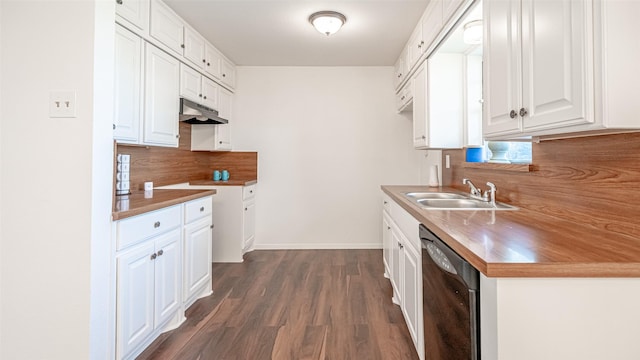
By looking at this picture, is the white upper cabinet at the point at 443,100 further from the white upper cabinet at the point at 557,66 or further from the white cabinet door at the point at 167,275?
the white cabinet door at the point at 167,275

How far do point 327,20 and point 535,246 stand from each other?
2.35 m

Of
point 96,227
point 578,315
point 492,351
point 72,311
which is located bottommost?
point 72,311

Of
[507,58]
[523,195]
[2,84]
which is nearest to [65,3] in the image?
[2,84]

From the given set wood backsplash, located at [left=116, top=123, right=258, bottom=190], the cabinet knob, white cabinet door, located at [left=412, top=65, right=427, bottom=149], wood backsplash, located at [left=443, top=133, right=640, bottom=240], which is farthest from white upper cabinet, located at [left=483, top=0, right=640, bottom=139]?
wood backsplash, located at [left=116, top=123, right=258, bottom=190]

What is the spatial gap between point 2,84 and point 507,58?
2.16 m

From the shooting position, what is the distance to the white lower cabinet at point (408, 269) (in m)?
1.62

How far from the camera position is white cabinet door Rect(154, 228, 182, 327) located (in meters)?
1.86

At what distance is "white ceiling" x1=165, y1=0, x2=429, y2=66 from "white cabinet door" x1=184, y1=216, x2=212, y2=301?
1.75 meters

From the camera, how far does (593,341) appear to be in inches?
30.6

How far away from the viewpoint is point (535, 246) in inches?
37.0

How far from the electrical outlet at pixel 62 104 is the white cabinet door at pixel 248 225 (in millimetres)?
2273

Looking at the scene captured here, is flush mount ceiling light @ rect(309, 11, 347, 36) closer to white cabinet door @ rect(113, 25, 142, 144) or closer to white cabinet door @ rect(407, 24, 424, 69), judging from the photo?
white cabinet door @ rect(407, 24, 424, 69)

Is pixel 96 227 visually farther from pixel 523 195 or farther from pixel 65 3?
pixel 523 195

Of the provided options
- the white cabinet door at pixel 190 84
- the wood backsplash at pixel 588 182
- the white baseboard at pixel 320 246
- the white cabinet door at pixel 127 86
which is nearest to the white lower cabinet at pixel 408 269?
the wood backsplash at pixel 588 182
